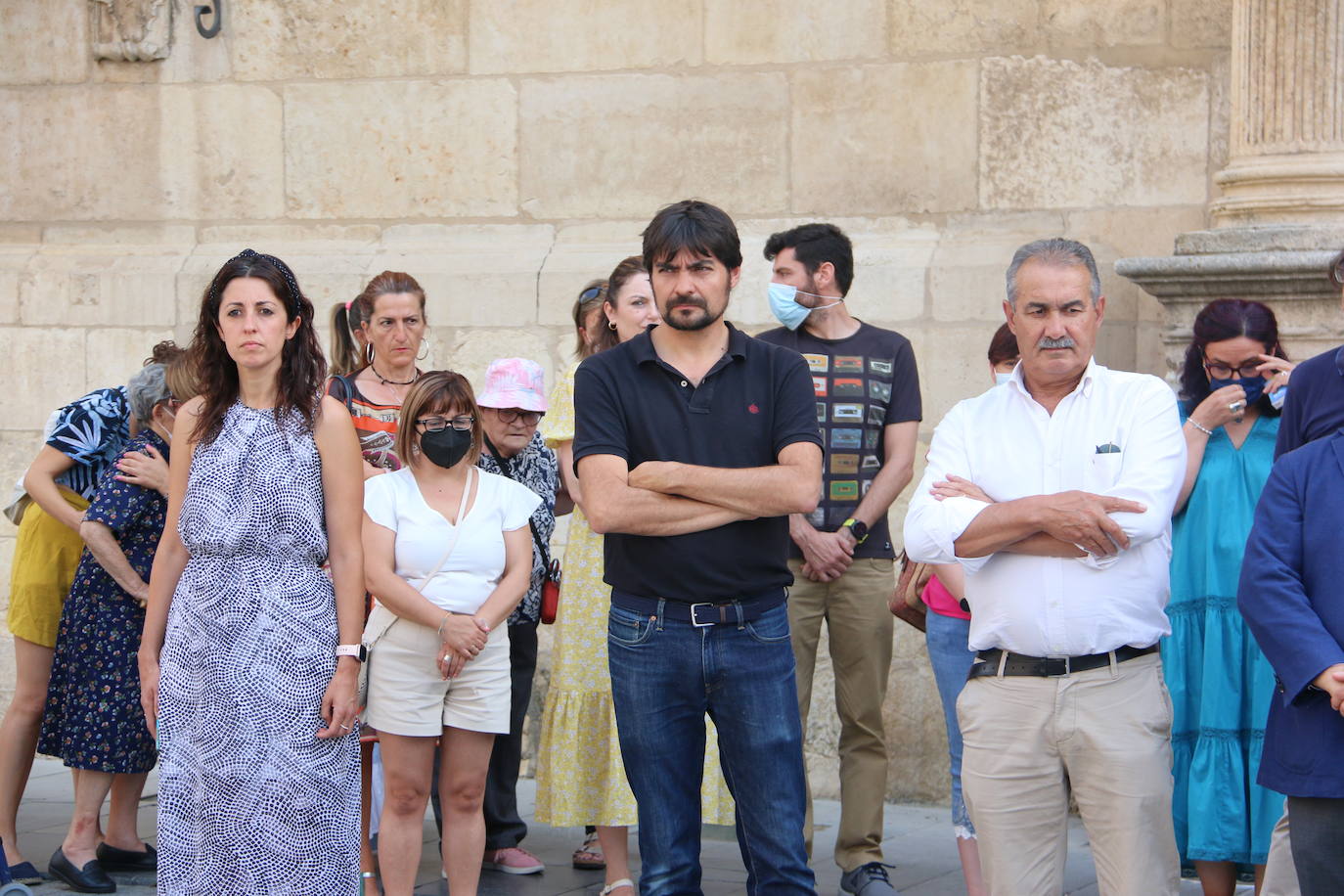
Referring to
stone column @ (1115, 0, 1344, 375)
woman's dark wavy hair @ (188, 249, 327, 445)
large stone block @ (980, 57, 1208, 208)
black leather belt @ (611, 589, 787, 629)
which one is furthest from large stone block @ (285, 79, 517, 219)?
black leather belt @ (611, 589, 787, 629)

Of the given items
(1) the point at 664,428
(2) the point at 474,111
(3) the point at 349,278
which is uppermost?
(2) the point at 474,111

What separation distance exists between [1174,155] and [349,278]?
134 inches

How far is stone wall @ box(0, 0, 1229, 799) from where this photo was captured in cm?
634

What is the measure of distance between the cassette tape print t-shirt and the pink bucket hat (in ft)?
2.58

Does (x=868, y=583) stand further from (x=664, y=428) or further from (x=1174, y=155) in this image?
(x=1174, y=155)

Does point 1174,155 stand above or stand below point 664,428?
above

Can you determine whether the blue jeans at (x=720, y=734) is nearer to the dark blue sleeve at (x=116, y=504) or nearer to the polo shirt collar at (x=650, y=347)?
the polo shirt collar at (x=650, y=347)

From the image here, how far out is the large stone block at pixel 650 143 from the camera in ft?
22.2

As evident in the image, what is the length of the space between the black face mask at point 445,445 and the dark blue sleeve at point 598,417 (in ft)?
3.15

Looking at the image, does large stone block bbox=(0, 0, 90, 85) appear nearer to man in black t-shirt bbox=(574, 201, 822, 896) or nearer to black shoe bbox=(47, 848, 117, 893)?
black shoe bbox=(47, 848, 117, 893)

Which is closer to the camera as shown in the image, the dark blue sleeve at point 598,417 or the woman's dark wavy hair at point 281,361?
the dark blue sleeve at point 598,417

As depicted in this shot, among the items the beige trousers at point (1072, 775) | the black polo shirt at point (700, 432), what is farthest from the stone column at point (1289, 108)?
the beige trousers at point (1072, 775)

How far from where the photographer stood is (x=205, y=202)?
746cm

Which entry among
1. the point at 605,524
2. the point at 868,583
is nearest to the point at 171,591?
the point at 605,524
